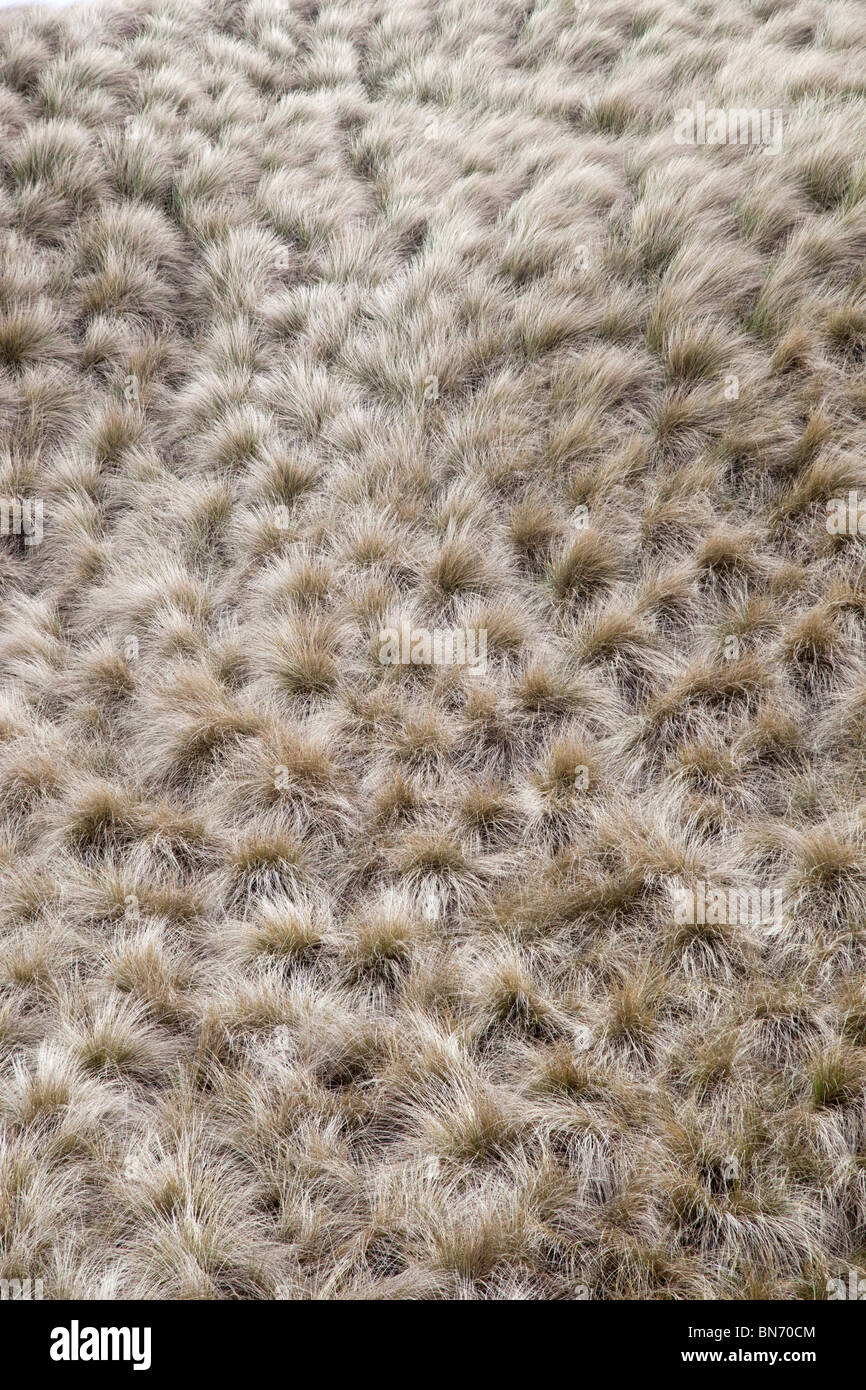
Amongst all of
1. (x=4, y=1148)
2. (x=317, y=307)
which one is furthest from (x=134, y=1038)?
(x=317, y=307)

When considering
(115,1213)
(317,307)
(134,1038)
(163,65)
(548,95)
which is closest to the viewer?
(115,1213)

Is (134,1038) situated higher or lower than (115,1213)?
higher

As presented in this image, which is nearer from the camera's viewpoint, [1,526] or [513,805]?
[513,805]
